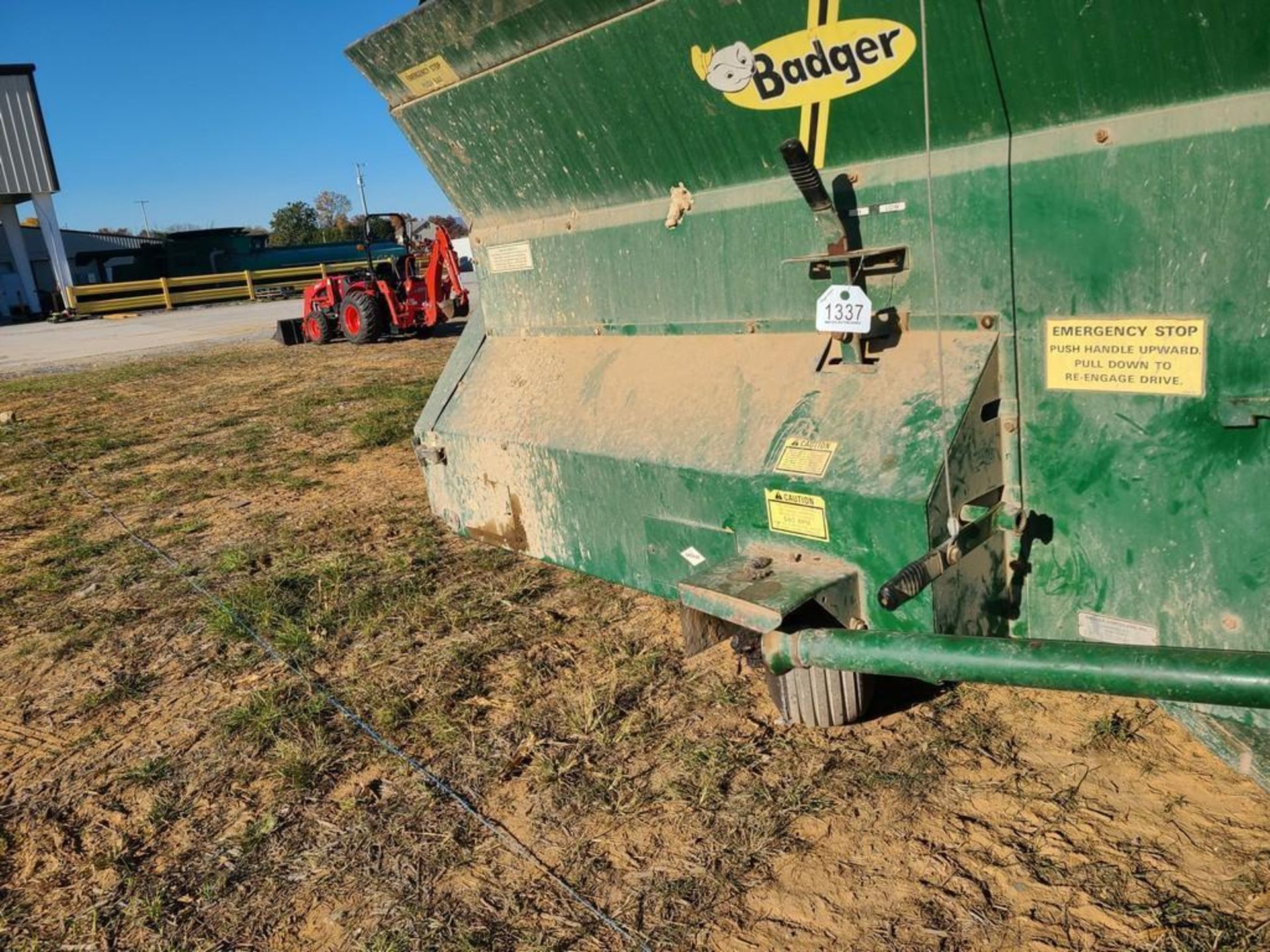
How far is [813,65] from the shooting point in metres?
2.05

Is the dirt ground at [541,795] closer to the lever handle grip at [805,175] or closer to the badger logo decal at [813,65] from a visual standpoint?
the lever handle grip at [805,175]

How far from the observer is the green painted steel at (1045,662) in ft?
3.74

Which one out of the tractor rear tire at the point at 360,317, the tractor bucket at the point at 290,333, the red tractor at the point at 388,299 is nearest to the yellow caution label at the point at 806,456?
the red tractor at the point at 388,299

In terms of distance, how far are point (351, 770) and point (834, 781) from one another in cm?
125

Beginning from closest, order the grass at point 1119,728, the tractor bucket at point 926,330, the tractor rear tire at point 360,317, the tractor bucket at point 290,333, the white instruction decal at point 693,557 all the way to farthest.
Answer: the tractor bucket at point 926,330, the grass at point 1119,728, the white instruction decal at point 693,557, the tractor rear tire at point 360,317, the tractor bucket at point 290,333

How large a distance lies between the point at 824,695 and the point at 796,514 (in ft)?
1.67

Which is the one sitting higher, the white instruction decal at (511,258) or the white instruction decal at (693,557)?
the white instruction decal at (511,258)

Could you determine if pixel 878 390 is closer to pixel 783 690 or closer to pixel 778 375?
pixel 778 375

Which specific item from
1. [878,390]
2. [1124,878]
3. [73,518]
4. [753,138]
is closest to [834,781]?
[1124,878]

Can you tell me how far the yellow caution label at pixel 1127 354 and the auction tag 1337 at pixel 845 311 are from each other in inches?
15.3

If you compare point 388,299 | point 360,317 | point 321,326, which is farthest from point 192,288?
point 388,299

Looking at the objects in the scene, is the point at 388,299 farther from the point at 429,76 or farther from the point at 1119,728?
the point at 1119,728

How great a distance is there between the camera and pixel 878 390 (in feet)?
6.79

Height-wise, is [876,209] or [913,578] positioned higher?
[876,209]
